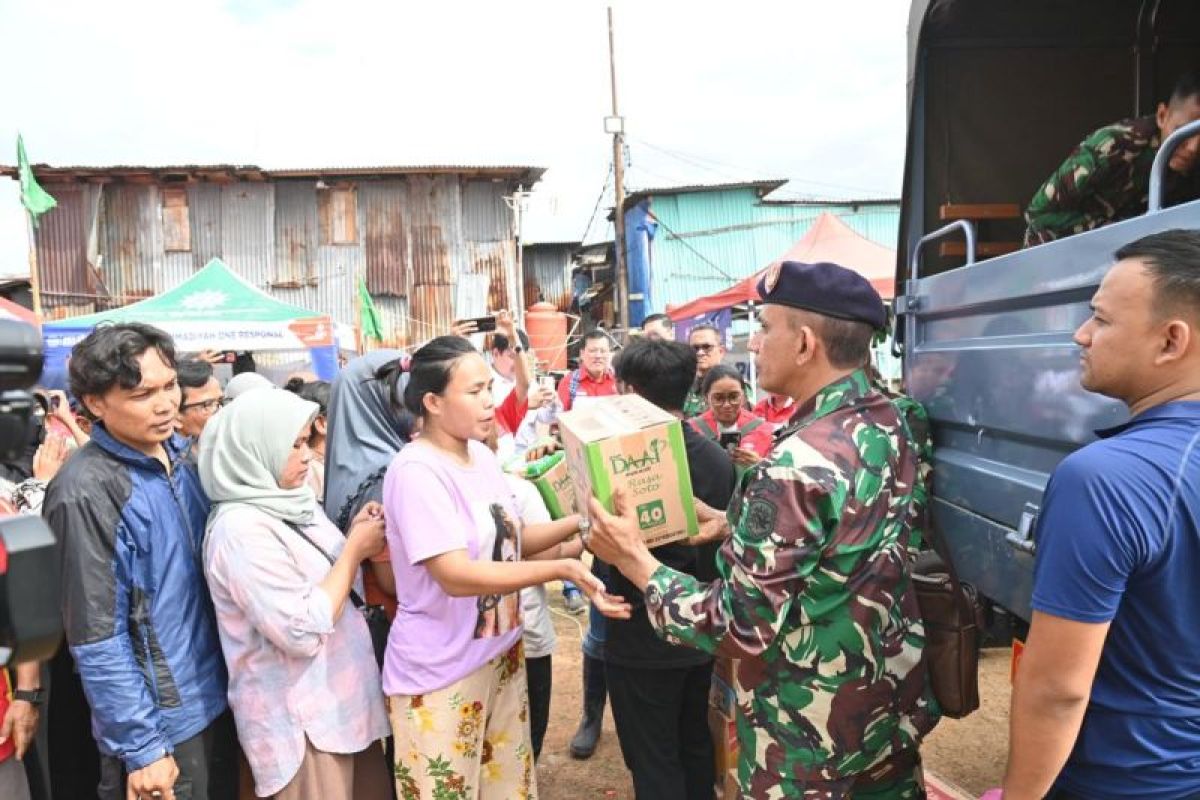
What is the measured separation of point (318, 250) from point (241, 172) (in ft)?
7.62

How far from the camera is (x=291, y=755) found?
212cm

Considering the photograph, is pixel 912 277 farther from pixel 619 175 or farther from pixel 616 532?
pixel 619 175

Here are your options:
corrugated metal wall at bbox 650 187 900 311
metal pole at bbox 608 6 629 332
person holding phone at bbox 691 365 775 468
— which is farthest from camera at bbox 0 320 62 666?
corrugated metal wall at bbox 650 187 900 311

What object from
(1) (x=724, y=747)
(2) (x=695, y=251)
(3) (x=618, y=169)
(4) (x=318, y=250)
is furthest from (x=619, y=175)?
(1) (x=724, y=747)

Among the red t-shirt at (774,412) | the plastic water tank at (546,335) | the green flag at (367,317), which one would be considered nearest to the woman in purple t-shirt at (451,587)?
the red t-shirt at (774,412)

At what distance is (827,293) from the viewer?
5.72 feet

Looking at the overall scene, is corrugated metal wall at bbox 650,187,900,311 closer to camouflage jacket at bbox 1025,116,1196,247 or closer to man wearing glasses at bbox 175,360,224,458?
man wearing glasses at bbox 175,360,224,458

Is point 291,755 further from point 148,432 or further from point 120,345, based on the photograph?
point 120,345

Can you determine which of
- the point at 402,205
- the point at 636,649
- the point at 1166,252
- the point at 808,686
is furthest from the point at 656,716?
the point at 402,205

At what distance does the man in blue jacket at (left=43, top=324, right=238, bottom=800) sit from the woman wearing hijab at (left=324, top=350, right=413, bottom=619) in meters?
0.49

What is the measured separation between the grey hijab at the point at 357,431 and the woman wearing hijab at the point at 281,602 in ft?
1.39

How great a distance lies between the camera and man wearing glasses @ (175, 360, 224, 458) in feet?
12.2

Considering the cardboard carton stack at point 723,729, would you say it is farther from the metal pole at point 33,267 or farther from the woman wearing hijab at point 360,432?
the metal pole at point 33,267

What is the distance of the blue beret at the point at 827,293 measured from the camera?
1744mm
